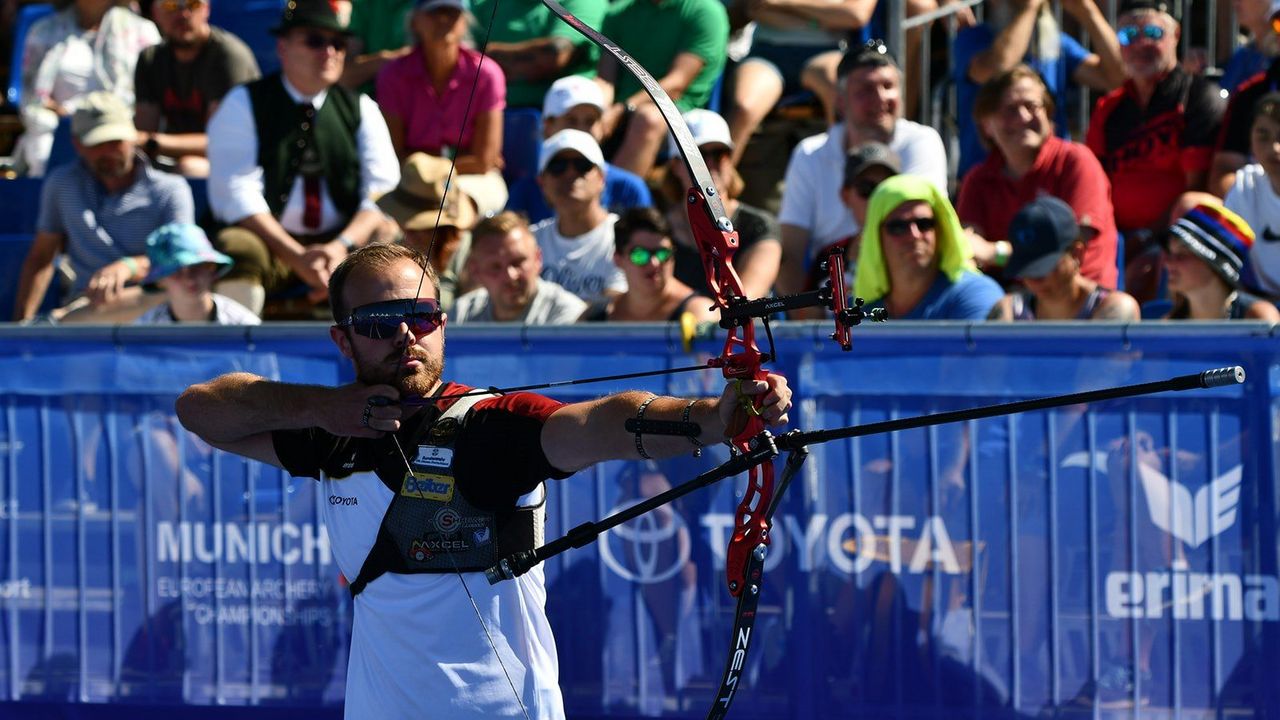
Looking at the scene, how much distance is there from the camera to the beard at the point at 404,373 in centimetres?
375

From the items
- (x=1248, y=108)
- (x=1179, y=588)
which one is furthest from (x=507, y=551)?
(x=1248, y=108)

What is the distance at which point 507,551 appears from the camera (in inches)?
148

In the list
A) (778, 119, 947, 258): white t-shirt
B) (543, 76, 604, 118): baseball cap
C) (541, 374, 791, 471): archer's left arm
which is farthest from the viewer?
(543, 76, 604, 118): baseball cap

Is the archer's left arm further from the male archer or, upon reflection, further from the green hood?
the green hood

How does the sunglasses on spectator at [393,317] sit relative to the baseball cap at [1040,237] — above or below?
below

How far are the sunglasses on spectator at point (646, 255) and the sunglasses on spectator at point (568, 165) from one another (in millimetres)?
956

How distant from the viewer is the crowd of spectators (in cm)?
634

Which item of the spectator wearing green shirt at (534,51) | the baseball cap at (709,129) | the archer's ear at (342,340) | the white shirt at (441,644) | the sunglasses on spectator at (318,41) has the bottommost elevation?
the white shirt at (441,644)

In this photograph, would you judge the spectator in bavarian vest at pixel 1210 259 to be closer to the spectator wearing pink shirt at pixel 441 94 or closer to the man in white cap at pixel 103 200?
the spectator wearing pink shirt at pixel 441 94

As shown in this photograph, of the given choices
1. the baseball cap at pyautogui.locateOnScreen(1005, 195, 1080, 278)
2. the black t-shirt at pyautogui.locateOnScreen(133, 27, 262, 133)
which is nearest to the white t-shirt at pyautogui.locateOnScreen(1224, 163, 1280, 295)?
the baseball cap at pyautogui.locateOnScreen(1005, 195, 1080, 278)

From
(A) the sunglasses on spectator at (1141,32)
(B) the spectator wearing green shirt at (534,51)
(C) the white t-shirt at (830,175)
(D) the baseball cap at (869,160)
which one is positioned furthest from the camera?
(B) the spectator wearing green shirt at (534,51)

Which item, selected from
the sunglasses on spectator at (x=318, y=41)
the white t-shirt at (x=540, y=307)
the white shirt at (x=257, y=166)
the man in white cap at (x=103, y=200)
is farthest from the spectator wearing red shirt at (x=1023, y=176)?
the man in white cap at (x=103, y=200)

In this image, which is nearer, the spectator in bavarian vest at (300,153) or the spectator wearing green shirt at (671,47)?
the spectator in bavarian vest at (300,153)

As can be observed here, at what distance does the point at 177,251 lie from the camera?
6.99 m
